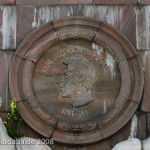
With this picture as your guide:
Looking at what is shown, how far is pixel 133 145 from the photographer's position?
1343 centimetres

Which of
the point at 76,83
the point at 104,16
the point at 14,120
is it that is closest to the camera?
the point at 14,120

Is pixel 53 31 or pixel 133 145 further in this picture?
pixel 53 31

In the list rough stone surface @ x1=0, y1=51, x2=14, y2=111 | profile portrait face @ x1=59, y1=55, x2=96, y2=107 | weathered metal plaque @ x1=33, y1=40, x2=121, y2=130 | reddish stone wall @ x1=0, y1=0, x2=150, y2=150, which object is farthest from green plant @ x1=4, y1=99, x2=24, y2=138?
profile portrait face @ x1=59, y1=55, x2=96, y2=107

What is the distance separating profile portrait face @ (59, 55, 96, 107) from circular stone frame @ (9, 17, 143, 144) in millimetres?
446

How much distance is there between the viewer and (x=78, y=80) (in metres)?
14.2

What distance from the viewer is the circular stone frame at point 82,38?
45.9 feet

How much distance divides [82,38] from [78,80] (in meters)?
0.82

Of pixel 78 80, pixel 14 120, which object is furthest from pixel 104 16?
pixel 14 120

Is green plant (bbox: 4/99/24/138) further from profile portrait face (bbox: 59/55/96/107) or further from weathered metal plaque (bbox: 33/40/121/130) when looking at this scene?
profile portrait face (bbox: 59/55/96/107)

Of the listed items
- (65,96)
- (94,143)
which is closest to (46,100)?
(65,96)

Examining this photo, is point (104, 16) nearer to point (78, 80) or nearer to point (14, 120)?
point (78, 80)

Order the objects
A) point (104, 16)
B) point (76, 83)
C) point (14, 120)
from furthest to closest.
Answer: point (104, 16), point (76, 83), point (14, 120)

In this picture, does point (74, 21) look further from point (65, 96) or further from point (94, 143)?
point (94, 143)

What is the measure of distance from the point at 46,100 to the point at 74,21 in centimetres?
163
